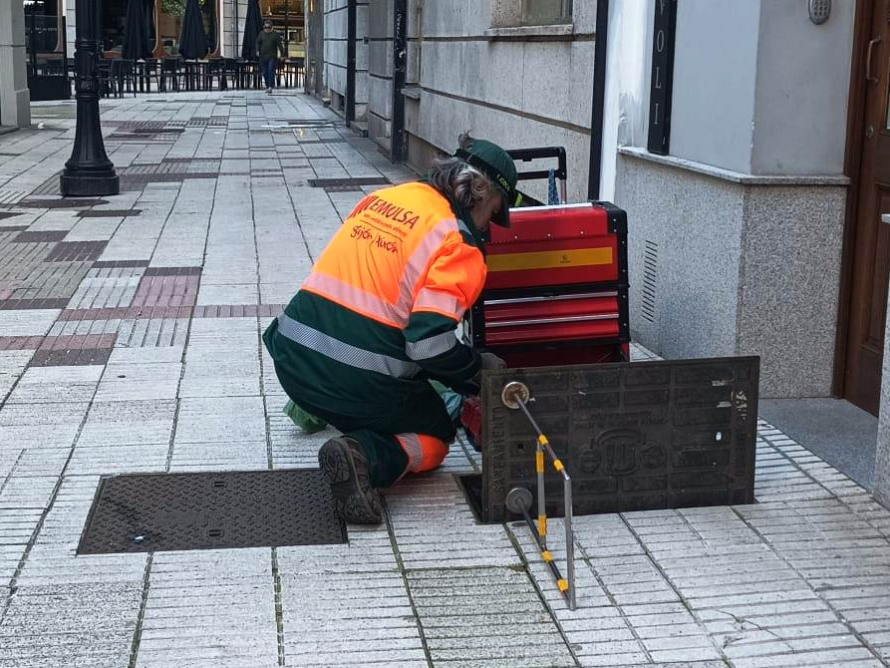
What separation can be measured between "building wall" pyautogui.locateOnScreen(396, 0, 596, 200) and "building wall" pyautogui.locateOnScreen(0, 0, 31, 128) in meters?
7.87

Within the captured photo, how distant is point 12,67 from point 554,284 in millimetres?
18392

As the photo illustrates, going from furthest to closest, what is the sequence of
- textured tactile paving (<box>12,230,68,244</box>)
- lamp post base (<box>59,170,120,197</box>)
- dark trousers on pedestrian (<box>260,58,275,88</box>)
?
dark trousers on pedestrian (<box>260,58,275,88</box>) → lamp post base (<box>59,170,120,197</box>) → textured tactile paving (<box>12,230,68,244</box>)

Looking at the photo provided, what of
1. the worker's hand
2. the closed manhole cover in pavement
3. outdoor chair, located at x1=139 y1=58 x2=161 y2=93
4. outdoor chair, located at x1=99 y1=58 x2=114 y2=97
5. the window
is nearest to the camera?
the closed manhole cover in pavement

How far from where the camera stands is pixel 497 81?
11.9 metres

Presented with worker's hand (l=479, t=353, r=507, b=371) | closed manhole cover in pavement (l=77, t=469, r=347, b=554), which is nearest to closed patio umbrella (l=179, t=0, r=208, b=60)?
closed manhole cover in pavement (l=77, t=469, r=347, b=554)

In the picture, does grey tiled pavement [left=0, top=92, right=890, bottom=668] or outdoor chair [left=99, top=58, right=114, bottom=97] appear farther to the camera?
outdoor chair [left=99, top=58, right=114, bottom=97]

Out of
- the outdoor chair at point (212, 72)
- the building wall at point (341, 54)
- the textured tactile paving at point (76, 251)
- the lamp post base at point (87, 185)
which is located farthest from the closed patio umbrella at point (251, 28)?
the textured tactile paving at point (76, 251)

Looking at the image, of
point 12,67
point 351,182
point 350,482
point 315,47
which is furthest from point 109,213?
point 315,47

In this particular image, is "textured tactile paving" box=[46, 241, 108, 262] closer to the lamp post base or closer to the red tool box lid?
the lamp post base

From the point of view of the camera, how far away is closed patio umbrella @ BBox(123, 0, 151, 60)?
33.0m

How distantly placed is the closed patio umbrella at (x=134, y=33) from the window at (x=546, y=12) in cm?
2344

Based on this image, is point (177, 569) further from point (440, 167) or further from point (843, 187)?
point (843, 187)

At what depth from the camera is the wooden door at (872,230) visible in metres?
5.89

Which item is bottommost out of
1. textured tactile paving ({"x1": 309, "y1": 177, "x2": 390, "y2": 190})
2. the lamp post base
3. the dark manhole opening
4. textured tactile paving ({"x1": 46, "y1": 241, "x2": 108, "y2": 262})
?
the dark manhole opening
